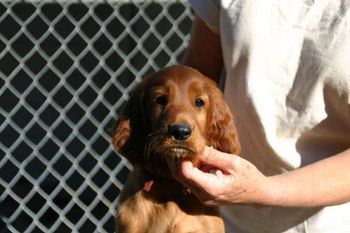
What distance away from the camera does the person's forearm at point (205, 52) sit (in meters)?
2.30

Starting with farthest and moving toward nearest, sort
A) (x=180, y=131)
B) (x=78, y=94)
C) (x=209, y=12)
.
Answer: (x=78, y=94), (x=209, y=12), (x=180, y=131)

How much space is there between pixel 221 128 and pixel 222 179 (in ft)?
0.66

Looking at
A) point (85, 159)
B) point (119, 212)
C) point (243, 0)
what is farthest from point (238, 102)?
point (85, 159)

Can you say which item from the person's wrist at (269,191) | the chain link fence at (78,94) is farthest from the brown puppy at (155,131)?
the chain link fence at (78,94)

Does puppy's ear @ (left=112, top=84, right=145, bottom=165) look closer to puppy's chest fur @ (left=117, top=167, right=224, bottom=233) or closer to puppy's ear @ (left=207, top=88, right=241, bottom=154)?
puppy's chest fur @ (left=117, top=167, right=224, bottom=233)

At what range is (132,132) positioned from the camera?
2.11 metres

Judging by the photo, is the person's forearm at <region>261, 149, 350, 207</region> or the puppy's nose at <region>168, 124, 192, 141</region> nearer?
the puppy's nose at <region>168, 124, 192, 141</region>

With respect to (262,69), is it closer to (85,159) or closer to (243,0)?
(243,0)

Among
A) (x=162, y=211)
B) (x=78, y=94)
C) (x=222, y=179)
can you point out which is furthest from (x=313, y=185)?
(x=78, y=94)

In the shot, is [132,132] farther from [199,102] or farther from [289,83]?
[289,83]

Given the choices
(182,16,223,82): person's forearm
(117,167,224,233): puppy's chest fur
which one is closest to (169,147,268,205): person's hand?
(117,167,224,233): puppy's chest fur

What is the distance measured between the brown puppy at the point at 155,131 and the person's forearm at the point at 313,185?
154 millimetres

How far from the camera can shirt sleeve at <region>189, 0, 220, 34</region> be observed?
7.30ft

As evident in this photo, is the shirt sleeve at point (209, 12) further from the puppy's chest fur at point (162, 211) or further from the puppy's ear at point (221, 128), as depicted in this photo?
the puppy's chest fur at point (162, 211)
